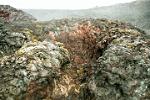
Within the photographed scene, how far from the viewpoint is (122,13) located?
4922 centimetres

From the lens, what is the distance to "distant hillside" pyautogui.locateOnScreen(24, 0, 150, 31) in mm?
40875

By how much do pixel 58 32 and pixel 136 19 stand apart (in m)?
22.0

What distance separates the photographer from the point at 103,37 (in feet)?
64.7

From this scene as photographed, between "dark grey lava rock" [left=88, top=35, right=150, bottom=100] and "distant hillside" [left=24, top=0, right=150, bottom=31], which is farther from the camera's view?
"distant hillside" [left=24, top=0, right=150, bottom=31]

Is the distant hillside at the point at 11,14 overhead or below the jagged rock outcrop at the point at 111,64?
overhead

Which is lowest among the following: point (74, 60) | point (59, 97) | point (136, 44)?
point (59, 97)

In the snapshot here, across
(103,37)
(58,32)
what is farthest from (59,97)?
(58,32)

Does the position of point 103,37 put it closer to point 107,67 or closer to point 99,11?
point 107,67

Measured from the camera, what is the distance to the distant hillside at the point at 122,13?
4088cm

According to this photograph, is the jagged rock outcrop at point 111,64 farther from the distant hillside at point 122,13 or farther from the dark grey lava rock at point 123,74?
the distant hillside at point 122,13

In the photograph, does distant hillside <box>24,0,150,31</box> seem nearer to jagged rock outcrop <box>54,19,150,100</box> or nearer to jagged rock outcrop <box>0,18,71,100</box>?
jagged rock outcrop <box>54,19,150,100</box>

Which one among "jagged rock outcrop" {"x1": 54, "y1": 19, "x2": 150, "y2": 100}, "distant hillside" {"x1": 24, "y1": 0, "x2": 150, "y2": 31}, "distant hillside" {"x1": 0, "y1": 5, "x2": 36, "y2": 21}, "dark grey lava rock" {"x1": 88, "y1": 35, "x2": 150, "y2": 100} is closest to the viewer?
"dark grey lava rock" {"x1": 88, "y1": 35, "x2": 150, "y2": 100}

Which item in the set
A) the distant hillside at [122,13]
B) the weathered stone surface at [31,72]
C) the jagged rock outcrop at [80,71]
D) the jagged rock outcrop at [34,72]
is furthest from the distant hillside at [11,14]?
the distant hillside at [122,13]

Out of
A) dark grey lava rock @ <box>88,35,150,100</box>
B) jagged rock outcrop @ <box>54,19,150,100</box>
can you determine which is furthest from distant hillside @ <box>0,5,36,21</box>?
dark grey lava rock @ <box>88,35,150,100</box>
